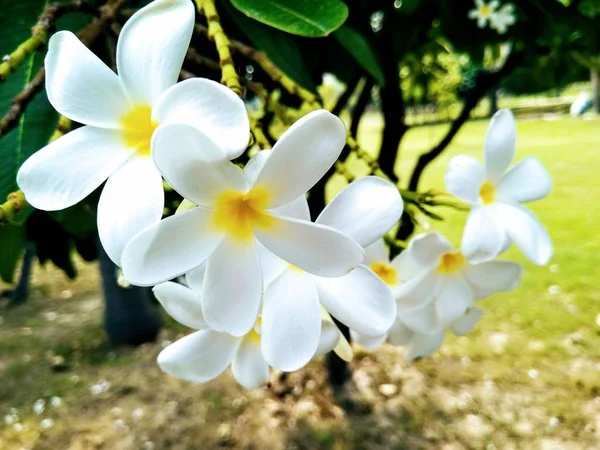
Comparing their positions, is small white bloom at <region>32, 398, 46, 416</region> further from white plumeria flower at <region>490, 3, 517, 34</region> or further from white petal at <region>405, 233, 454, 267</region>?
white petal at <region>405, 233, 454, 267</region>

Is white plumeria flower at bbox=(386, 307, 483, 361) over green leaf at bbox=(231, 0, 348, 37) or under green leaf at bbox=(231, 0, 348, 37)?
under

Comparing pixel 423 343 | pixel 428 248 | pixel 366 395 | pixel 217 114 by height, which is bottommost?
pixel 366 395

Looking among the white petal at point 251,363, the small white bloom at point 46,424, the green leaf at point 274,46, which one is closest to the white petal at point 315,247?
the white petal at point 251,363

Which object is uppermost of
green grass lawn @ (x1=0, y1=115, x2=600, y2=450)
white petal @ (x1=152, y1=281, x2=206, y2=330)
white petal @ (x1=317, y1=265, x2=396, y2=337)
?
white petal @ (x1=317, y1=265, x2=396, y2=337)

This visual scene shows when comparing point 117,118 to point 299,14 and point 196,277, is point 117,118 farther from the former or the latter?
point 299,14

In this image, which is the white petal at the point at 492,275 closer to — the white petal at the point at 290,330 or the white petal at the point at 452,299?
the white petal at the point at 452,299

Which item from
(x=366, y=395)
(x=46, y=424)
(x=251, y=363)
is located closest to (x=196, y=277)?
(x=251, y=363)

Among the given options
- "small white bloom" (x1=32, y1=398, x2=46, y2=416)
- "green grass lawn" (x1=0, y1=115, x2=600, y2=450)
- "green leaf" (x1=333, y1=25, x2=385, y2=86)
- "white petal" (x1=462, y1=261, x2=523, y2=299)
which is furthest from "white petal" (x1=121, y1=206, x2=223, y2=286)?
"small white bloom" (x1=32, y1=398, x2=46, y2=416)

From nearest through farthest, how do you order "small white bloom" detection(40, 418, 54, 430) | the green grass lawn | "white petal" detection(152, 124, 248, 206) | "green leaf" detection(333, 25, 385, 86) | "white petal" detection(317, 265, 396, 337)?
"white petal" detection(152, 124, 248, 206), "white petal" detection(317, 265, 396, 337), "green leaf" detection(333, 25, 385, 86), the green grass lawn, "small white bloom" detection(40, 418, 54, 430)
